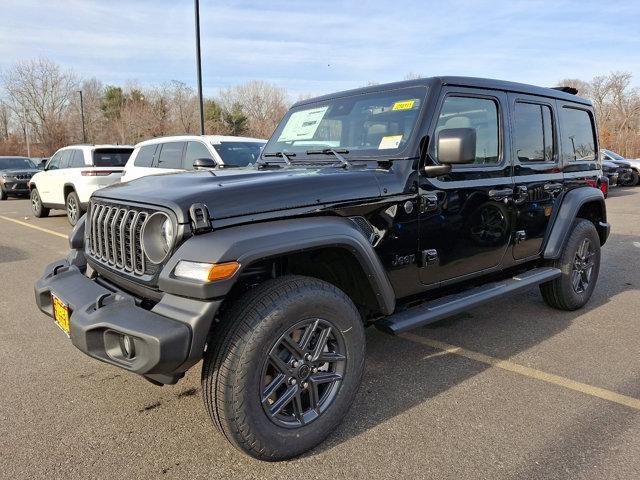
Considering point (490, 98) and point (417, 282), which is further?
point (490, 98)

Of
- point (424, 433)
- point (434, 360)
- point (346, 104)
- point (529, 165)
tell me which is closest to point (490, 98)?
point (529, 165)

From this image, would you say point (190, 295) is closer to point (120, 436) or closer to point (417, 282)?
point (120, 436)

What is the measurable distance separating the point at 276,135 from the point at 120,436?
8.21ft

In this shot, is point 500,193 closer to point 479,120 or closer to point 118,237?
point 479,120

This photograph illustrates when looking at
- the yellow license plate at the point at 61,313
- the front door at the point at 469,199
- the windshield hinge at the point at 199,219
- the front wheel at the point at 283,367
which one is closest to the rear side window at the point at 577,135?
the front door at the point at 469,199

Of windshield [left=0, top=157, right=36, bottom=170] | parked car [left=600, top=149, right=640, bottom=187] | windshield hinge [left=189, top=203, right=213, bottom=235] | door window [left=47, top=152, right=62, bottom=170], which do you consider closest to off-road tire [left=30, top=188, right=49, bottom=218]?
door window [left=47, top=152, right=62, bottom=170]

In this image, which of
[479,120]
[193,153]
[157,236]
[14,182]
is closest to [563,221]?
[479,120]

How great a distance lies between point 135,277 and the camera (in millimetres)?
2447

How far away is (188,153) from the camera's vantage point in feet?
27.7

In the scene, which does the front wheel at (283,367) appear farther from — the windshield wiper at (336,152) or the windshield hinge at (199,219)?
the windshield wiper at (336,152)

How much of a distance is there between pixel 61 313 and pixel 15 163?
19.1 m

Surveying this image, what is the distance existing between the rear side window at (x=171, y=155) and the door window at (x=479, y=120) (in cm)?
618

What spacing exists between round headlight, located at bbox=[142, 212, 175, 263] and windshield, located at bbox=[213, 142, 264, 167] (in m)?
5.70

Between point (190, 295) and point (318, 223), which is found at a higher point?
point (318, 223)
